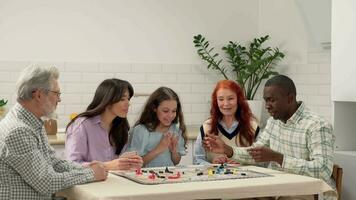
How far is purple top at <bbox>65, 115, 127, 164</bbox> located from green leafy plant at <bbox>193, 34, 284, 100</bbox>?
7.16 ft

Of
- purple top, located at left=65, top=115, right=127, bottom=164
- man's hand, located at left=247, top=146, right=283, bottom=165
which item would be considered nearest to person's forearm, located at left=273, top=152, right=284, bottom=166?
man's hand, located at left=247, top=146, right=283, bottom=165

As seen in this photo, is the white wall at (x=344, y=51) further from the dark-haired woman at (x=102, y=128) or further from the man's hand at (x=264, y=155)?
the dark-haired woman at (x=102, y=128)

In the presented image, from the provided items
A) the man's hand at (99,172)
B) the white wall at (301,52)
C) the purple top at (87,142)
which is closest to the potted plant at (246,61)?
the white wall at (301,52)

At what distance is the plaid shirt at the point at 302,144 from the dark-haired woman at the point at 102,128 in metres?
0.77

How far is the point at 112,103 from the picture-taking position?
4.08 m

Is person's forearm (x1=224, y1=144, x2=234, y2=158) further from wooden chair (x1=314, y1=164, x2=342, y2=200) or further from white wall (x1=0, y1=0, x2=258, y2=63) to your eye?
white wall (x1=0, y1=0, x2=258, y2=63)

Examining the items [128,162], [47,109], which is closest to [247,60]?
[128,162]

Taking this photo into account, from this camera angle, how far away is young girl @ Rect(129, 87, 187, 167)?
4.12 metres

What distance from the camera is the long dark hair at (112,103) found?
4082mm

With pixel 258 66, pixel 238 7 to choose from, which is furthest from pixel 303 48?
pixel 238 7

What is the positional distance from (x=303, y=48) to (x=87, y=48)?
1.94 metres

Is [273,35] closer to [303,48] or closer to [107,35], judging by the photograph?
[303,48]

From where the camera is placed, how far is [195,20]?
20.3ft

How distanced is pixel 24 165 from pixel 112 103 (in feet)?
3.90
